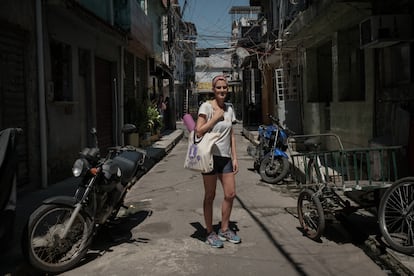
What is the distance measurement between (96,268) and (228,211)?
5.26 feet

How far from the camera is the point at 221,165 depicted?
5234 millimetres

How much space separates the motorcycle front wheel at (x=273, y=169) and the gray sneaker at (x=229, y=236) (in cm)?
396

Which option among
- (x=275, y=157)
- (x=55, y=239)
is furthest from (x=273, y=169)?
(x=55, y=239)

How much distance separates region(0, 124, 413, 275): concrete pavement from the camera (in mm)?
4500

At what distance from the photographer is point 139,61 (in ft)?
63.1

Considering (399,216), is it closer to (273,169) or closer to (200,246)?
(200,246)

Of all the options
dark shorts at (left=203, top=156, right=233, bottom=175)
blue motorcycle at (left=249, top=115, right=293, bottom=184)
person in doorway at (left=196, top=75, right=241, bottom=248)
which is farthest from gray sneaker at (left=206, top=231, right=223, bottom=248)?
blue motorcycle at (left=249, top=115, right=293, bottom=184)

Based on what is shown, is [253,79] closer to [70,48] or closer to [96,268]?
[70,48]

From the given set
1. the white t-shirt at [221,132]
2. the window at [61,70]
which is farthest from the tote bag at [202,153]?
the window at [61,70]

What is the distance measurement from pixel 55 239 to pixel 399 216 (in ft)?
11.3

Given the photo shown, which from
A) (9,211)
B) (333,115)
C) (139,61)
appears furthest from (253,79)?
(9,211)

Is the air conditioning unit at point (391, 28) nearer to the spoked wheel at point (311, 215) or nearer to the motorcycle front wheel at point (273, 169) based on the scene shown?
the spoked wheel at point (311, 215)

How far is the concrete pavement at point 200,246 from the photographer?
14.8ft

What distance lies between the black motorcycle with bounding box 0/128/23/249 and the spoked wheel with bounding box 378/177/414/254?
142 inches
